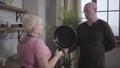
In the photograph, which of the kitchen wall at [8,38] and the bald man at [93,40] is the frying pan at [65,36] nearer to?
the bald man at [93,40]

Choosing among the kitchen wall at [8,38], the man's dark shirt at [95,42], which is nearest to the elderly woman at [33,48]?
the kitchen wall at [8,38]

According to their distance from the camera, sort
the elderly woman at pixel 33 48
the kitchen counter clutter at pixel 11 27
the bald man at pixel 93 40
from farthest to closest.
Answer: the bald man at pixel 93 40 < the kitchen counter clutter at pixel 11 27 < the elderly woman at pixel 33 48

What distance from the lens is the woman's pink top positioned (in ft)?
5.15

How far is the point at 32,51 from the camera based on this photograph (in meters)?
1.59

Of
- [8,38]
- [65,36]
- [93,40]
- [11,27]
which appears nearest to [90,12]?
[93,40]

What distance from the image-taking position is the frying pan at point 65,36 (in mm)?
2160

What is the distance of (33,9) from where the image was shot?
11.7 ft

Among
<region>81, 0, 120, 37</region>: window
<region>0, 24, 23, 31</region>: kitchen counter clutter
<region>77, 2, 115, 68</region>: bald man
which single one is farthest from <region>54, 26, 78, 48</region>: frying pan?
<region>81, 0, 120, 37</region>: window

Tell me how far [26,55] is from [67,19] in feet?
6.43

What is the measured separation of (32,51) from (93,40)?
1.05 metres

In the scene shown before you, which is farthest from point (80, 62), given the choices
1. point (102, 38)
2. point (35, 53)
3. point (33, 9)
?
point (33, 9)

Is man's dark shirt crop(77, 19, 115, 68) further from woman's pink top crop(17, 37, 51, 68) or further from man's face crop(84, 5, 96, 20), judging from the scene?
woman's pink top crop(17, 37, 51, 68)

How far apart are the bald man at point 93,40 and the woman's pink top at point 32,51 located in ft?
3.14

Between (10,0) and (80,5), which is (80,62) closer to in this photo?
Result: (10,0)
